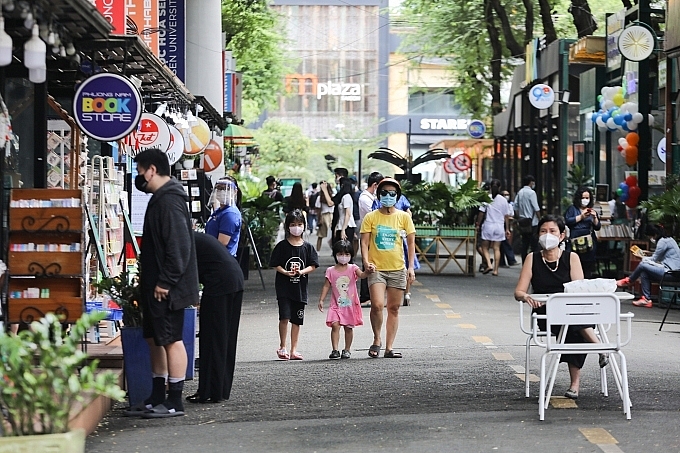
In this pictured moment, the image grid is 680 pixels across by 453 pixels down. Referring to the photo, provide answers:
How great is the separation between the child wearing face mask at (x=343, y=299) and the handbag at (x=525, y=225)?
14.9 metres

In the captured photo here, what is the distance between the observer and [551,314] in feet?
31.0

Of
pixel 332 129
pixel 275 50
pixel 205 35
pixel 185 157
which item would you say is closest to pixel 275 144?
pixel 332 129

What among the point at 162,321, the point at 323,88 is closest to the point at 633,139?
the point at 162,321

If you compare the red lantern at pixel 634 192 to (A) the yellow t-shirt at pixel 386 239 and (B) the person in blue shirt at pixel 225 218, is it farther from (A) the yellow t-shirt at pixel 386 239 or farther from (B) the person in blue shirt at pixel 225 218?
(B) the person in blue shirt at pixel 225 218

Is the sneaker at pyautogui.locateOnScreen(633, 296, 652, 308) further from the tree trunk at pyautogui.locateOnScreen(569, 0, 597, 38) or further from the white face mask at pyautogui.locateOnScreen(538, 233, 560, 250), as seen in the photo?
the tree trunk at pyautogui.locateOnScreen(569, 0, 597, 38)

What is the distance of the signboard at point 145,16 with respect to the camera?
2036 cm

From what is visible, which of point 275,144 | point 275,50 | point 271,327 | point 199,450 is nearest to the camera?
point 199,450

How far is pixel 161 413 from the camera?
9.87 m

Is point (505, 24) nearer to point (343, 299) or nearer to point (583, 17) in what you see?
point (583, 17)

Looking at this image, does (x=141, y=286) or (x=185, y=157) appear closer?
(x=141, y=286)

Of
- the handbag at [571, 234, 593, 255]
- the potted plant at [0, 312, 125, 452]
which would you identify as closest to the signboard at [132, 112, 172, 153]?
the handbag at [571, 234, 593, 255]

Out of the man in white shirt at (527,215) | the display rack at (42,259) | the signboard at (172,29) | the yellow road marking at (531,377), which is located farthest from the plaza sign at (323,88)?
the display rack at (42,259)

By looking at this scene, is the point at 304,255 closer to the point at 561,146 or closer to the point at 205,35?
the point at 205,35

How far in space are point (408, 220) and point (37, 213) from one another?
429 cm
